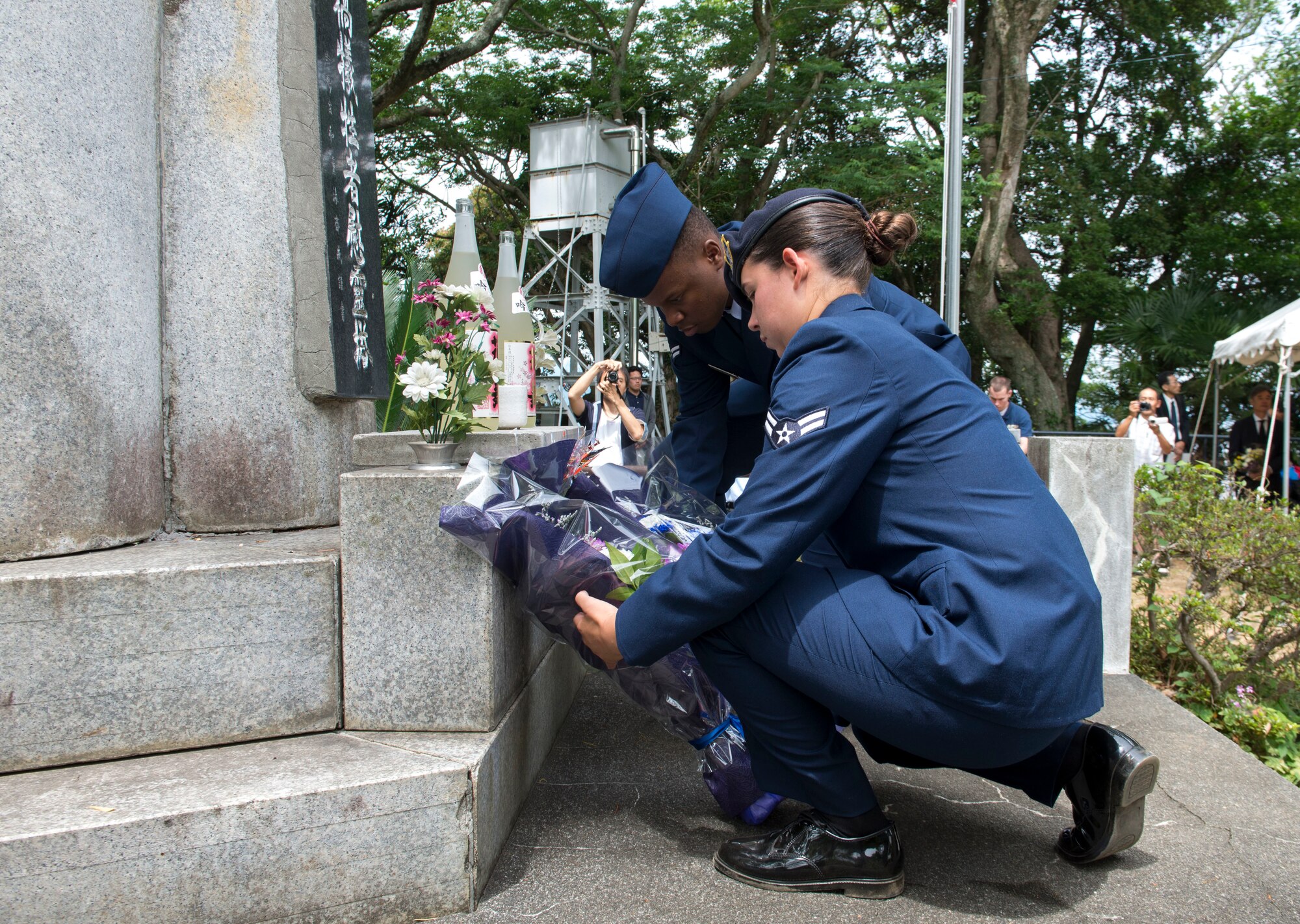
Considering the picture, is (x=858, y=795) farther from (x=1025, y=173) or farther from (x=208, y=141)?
(x=1025, y=173)

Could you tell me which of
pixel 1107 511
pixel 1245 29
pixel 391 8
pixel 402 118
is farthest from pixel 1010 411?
pixel 1245 29

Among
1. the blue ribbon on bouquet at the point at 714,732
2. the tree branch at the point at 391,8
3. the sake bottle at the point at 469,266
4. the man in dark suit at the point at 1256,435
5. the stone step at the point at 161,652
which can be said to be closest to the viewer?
the stone step at the point at 161,652

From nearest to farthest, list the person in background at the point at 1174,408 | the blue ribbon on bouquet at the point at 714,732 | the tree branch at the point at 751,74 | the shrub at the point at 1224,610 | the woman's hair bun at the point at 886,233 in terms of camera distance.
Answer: the woman's hair bun at the point at 886,233 → the blue ribbon on bouquet at the point at 714,732 → the shrub at the point at 1224,610 → the person in background at the point at 1174,408 → the tree branch at the point at 751,74

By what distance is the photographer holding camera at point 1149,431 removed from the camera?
7.84 metres

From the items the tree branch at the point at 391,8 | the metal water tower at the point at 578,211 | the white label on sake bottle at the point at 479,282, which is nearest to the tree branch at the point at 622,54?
the metal water tower at the point at 578,211

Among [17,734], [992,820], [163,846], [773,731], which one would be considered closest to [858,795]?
[773,731]

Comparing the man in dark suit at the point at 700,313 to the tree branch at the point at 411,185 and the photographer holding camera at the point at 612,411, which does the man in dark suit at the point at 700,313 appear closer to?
the photographer holding camera at the point at 612,411

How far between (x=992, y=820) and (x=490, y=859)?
120 cm

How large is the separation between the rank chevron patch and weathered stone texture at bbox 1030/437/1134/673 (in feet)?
7.85

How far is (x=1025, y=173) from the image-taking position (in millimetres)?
15688

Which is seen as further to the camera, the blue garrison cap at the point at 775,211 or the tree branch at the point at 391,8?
the tree branch at the point at 391,8

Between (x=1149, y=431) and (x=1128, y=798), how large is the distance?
709cm

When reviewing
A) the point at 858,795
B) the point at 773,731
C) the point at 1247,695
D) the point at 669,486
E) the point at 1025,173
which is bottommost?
the point at 1247,695

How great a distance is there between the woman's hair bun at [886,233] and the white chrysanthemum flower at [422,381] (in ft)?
3.58
